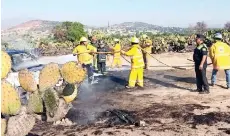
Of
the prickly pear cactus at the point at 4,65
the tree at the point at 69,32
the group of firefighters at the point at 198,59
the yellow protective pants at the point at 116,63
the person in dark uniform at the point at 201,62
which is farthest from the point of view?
the tree at the point at 69,32

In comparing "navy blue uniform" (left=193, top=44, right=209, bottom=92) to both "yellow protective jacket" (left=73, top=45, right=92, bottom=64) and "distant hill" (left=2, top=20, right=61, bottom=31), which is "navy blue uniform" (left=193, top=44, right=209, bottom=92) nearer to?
"yellow protective jacket" (left=73, top=45, right=92, bottom=64)

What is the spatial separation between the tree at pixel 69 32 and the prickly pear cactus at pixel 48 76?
32.4 metres

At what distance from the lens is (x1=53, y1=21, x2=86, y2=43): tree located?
39.7m

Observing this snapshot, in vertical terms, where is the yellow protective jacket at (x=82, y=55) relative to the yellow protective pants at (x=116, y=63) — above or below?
above

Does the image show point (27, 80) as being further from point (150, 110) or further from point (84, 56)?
point (84, 56)

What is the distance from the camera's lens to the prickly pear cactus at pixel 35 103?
6.98m

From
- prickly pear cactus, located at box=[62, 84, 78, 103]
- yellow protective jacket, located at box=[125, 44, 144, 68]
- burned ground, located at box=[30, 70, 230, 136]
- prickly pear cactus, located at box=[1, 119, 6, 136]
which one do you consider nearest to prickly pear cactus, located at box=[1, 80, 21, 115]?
prickly pear cactus, located at box=[1, 119, 6, 136]

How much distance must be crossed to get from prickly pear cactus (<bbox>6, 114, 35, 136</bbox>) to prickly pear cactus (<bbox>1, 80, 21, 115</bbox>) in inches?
9.1

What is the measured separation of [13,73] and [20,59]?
1.91 m

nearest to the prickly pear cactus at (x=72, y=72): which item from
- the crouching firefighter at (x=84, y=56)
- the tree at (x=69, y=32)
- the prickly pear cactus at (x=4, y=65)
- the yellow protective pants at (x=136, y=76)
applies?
the prickly pear cactus at (x=4, y=65)

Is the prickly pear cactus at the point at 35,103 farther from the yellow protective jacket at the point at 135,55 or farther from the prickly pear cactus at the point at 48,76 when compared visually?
the yellow protective jacket at the point at 135,55

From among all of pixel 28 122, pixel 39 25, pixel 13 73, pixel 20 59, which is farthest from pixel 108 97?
pixel 39 25

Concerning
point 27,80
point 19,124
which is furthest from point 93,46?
point 19,124

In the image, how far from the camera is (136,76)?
11.9 m
